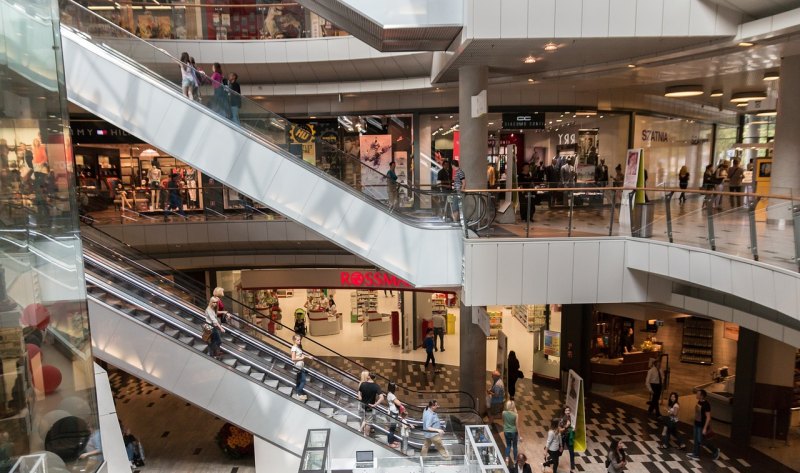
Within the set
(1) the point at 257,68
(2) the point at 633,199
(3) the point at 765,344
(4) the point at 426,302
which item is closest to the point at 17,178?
(2) the point at 633,199

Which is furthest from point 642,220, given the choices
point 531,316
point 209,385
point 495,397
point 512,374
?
point 531,316

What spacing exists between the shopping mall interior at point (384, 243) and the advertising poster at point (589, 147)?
1.74 m

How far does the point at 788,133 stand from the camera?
9.29m

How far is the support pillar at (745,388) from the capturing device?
11266 millimetres

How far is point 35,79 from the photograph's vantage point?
394 cm

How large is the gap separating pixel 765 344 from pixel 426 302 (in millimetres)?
9701

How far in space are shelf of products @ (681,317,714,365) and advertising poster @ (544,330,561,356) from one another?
427 cm

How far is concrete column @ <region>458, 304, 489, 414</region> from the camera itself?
1212 centimetres

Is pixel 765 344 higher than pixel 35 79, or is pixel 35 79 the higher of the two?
pixel 35 79

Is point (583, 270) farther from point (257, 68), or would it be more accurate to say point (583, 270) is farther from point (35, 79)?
point (257, 68)

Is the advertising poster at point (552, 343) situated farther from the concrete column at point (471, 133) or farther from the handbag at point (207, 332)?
the handbag at point (207, 332)

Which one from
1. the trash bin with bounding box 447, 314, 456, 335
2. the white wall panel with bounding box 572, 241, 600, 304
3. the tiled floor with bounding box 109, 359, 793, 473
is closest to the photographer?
the white wall panel with bounding box 572, 241, 600, 304

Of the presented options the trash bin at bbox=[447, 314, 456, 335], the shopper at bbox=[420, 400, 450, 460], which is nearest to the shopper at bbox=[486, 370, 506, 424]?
the shopper at bbox=[420, 400, 450, 460]

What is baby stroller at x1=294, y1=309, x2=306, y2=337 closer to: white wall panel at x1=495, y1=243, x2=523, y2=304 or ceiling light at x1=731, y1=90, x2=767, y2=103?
white wall panel at x1=495, y1=243, x2=523, y2=304
